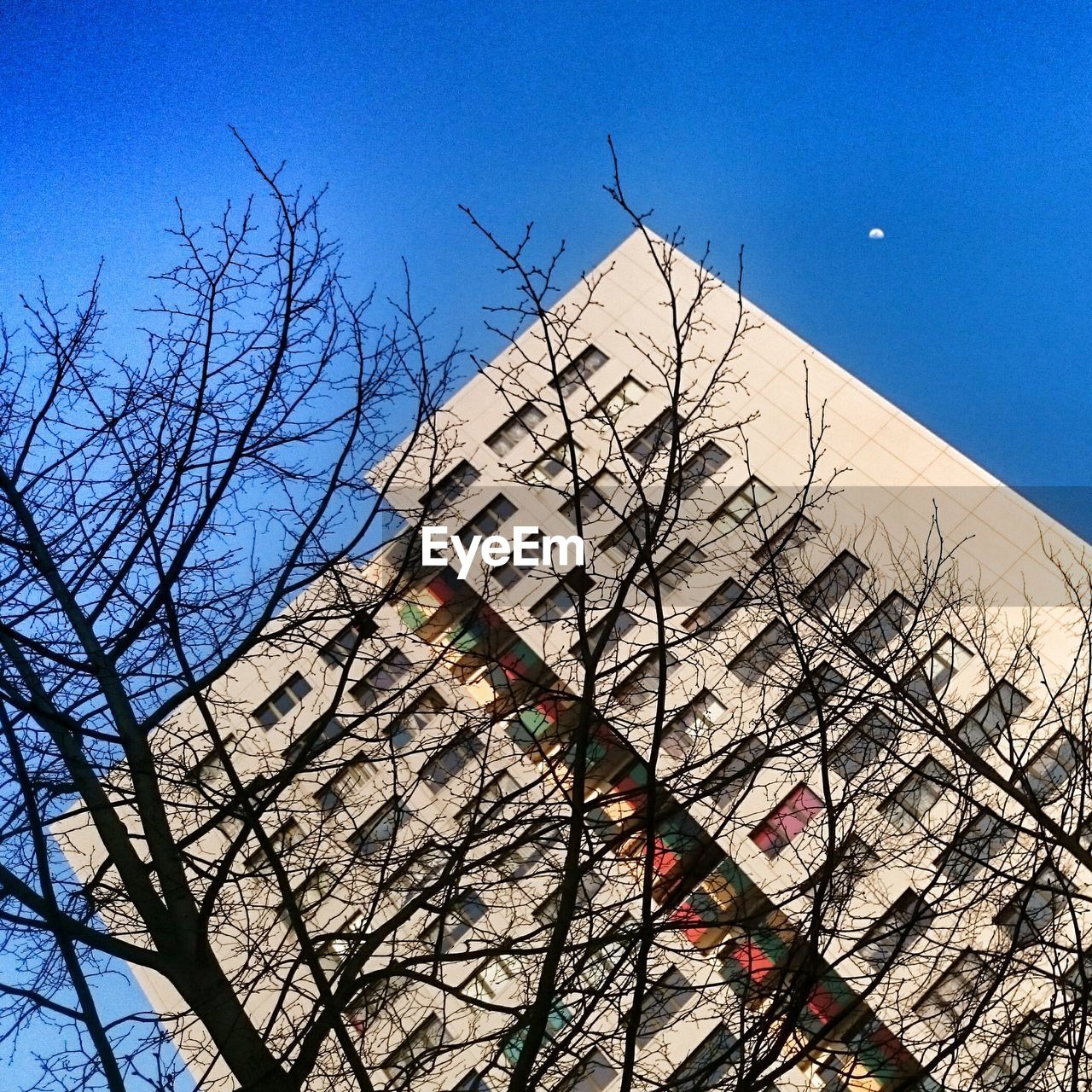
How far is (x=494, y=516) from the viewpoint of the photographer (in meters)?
18.6

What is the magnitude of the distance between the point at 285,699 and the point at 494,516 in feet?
20.8

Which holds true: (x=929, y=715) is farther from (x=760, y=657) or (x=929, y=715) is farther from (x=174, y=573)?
(x=760, y=657)

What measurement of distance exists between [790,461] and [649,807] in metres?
15.4

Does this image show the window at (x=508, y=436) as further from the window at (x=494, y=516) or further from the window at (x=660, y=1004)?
the window at (x=660, y=1004)

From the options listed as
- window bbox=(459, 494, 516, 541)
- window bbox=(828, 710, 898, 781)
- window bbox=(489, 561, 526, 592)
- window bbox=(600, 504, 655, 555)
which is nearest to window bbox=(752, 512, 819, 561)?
window bbox=(600, 504, 655, 555)

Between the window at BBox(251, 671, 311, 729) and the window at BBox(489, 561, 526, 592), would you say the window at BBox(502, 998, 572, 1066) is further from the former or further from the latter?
the window at BBox(251, 671, 311, 729)

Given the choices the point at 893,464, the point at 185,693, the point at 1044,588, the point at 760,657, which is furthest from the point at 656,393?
the point at 185,693

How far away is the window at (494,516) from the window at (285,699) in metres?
5.13

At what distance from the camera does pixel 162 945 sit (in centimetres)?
402

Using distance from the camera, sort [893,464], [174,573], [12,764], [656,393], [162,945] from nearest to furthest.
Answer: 1. [162,945]
2. [12,764]
3. [174,573]
4. [893,464]
5. [656,393]

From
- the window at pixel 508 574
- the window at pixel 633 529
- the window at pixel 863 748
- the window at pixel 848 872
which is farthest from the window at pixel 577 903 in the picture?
the window at pixel 508 574

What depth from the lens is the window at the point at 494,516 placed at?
18386 millimetres

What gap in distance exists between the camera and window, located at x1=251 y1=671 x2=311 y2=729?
18.0 m

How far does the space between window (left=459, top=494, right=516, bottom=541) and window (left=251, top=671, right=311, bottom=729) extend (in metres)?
5.13
